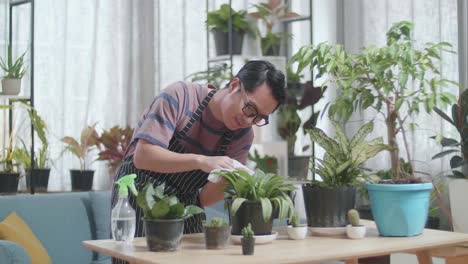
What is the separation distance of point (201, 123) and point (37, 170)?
312 centimetres

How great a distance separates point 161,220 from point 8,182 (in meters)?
3.28

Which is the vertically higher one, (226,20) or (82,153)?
(226,20)

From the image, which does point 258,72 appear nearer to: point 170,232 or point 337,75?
point 170,232

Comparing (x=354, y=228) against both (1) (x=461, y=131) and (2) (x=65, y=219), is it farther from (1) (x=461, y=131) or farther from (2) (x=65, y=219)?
(2) (x=65, y=219)

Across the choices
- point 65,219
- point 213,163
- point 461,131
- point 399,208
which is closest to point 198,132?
point 213,163

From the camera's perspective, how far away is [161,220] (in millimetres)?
2215

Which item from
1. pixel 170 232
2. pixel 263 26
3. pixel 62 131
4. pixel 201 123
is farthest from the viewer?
pixel 62 131

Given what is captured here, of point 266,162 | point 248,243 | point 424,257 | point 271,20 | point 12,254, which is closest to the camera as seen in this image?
point 248,243

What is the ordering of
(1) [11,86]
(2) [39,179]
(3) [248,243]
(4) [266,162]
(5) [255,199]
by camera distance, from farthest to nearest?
1. (4) [266,162]
2. (2) [39,179]
3. (1) [11,86]
4. (5) [255,199]
5. (3) [248,243]

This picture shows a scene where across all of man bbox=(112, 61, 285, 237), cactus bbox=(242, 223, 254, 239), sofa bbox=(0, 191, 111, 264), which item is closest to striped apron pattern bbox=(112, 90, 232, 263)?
man bbox=(112, 61, 285, 237)

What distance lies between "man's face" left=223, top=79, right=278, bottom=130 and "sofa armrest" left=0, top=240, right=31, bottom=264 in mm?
1739

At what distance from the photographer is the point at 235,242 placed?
7.80ft

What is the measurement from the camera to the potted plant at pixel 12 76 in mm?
5312

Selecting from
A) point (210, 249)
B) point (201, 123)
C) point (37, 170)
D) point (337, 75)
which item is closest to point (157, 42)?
point (37, 170)
